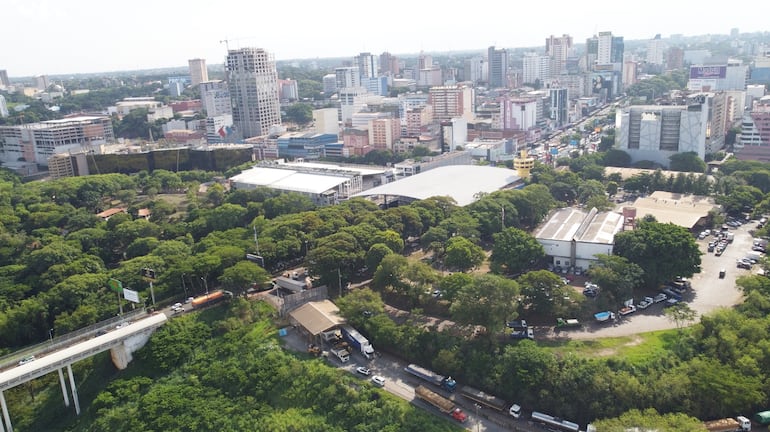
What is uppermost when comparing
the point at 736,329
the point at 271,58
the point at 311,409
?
the point at 271,58

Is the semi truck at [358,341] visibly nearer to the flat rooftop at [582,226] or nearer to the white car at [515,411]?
the white car at [515,411]

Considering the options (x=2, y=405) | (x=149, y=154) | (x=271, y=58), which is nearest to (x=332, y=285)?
(x=2, y=405)

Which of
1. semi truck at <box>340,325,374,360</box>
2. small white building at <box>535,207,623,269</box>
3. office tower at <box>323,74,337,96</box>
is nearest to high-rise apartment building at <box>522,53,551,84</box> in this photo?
office tower at <box>323,74,337,96</box>

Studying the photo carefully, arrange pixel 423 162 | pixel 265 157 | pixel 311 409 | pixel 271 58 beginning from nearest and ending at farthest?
pixel 311 409, pixel 423 162, pixel 265 157, pixel 271 58

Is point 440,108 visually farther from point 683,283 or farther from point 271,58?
point 683,283

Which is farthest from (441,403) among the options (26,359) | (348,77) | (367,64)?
(367,64)

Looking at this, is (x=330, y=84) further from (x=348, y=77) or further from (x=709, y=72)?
(x=709, y=72)
